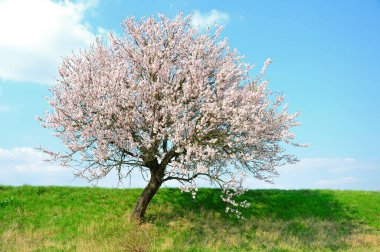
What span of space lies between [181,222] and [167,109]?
8.21 m

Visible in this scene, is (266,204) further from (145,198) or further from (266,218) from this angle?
(145,198)

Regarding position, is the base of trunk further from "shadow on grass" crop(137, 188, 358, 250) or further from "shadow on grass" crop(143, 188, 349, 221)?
"shadow on grass" crop(143, 188, 349, 221)

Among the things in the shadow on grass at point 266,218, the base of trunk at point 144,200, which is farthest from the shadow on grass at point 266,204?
the base of trunk at point 144,200

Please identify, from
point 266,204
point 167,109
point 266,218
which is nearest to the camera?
point 167,109

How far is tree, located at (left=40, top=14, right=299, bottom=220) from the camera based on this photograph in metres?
19.3

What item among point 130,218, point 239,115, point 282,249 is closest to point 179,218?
point 130,218

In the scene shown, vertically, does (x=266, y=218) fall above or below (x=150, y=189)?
below

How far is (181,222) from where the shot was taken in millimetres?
24312

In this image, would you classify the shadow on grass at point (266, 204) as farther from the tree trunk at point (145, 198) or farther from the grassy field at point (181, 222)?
the tree trunk at point (145, 198)

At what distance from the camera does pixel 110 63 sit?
21.5 m

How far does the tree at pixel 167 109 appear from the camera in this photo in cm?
1928

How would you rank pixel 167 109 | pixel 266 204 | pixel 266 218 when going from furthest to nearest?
1. pixel 266 204
2. pixel 266 218
3. pixel 167 109

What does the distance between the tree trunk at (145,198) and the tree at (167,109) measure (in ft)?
0.42

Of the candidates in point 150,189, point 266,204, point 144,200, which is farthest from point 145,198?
point 266,204
